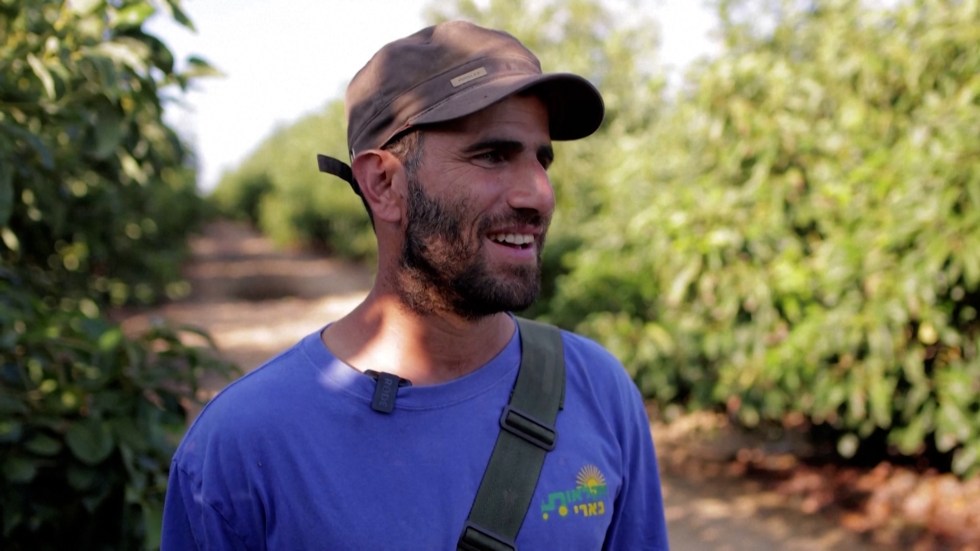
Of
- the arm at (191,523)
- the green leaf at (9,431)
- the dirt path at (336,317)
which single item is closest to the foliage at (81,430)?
the green leaf at (9,431)

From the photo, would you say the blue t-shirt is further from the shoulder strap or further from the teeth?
the teeth

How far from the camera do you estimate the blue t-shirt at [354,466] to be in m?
1.36

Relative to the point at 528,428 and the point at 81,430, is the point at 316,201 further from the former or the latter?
the point at 528,428

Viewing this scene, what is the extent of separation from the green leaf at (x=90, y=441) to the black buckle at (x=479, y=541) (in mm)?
1210

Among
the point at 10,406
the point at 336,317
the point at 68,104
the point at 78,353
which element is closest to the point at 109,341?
the point at 78,353

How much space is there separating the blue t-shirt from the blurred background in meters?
0.87

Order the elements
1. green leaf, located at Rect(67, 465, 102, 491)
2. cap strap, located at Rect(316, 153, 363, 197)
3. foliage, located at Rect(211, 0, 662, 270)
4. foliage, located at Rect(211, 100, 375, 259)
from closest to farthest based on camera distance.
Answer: cap strap, located at Rect(316, 153, 363, 197) → green leaf, located at Rect(67, 465, 102, 491) → foliage, located at Rect(211, 0, 662, 270) → foliage, located at Rect(211, 100, 375, 259)

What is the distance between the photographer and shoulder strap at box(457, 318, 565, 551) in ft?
4.55

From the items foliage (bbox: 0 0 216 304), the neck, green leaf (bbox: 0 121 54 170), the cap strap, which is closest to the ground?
foliage (bbox: 0 0 216 304)

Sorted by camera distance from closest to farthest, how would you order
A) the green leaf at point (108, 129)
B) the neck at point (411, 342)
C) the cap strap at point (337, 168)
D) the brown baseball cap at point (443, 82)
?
the brown baseball cap at point (443, 82), the neck at point (411, 342), the cap strap at point (337, 168), the green leaf at point (108, 129)

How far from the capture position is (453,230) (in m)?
1.51

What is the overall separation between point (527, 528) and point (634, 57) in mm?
11142

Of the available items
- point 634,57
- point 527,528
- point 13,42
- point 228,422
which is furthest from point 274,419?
point 634,57

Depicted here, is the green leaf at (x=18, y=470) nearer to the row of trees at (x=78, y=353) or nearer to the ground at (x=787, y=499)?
the row of trees at (x=78, y=353)
